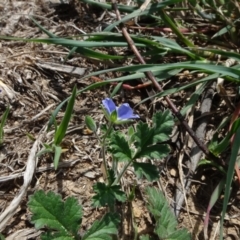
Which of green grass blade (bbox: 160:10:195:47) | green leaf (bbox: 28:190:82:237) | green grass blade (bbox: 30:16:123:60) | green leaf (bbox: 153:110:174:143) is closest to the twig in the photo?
green grass blade (bbox: 30:16:123:60)

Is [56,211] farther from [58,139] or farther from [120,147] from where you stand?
[58,139]

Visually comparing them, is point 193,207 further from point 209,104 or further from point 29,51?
point 29,51

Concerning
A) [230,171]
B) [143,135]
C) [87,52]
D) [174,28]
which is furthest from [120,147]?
[174,28]

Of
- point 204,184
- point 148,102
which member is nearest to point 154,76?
point 148,102

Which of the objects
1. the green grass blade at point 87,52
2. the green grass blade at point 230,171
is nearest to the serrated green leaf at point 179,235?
the green grass blade at point 230,171

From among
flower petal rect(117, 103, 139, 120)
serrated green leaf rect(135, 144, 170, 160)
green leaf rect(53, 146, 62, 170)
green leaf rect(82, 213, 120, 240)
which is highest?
flower petal rect(117, 103, 139, 120)

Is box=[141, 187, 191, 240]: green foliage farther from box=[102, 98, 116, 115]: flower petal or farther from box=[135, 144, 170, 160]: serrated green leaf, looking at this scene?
box=[102, 98, 116, 115]: flower petal
